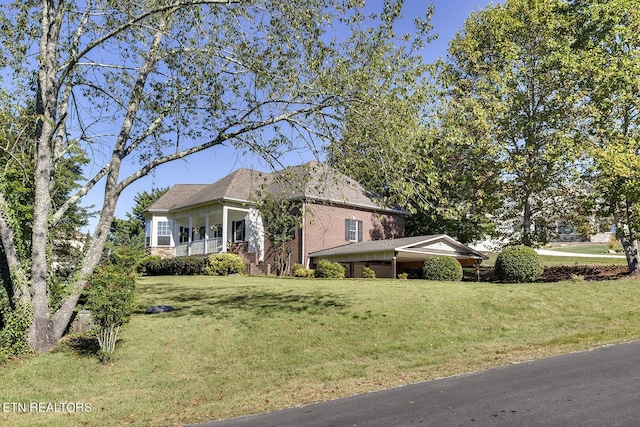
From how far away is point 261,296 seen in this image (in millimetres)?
17547

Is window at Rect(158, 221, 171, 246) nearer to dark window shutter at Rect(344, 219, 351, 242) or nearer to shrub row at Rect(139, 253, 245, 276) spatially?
shrub row at Rect(139, 253, 245, 276)

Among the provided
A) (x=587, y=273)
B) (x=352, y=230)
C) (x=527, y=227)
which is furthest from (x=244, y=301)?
(x=527, y=227)


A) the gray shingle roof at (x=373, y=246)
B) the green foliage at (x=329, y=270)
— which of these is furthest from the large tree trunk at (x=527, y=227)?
the green foliage at (x=329, y=270)

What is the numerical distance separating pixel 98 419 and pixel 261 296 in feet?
31.9

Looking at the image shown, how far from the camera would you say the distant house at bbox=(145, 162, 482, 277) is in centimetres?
2892

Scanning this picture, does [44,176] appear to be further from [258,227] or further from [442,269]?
[258,227]

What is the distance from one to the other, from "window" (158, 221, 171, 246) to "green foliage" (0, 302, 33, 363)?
24409 mm

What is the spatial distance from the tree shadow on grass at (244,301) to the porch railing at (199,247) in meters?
11.1

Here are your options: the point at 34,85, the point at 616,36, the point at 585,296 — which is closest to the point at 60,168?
the point at 34,85

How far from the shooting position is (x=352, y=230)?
1244 inches

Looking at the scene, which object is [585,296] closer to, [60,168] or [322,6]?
[322,6]

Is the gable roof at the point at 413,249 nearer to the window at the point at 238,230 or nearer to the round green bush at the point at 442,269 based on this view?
the round green bush at the point at 442,269

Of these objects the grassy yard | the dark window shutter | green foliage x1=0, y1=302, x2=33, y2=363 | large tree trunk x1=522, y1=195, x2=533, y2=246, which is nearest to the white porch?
the dark window shutter

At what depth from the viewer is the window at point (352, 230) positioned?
3125cm
